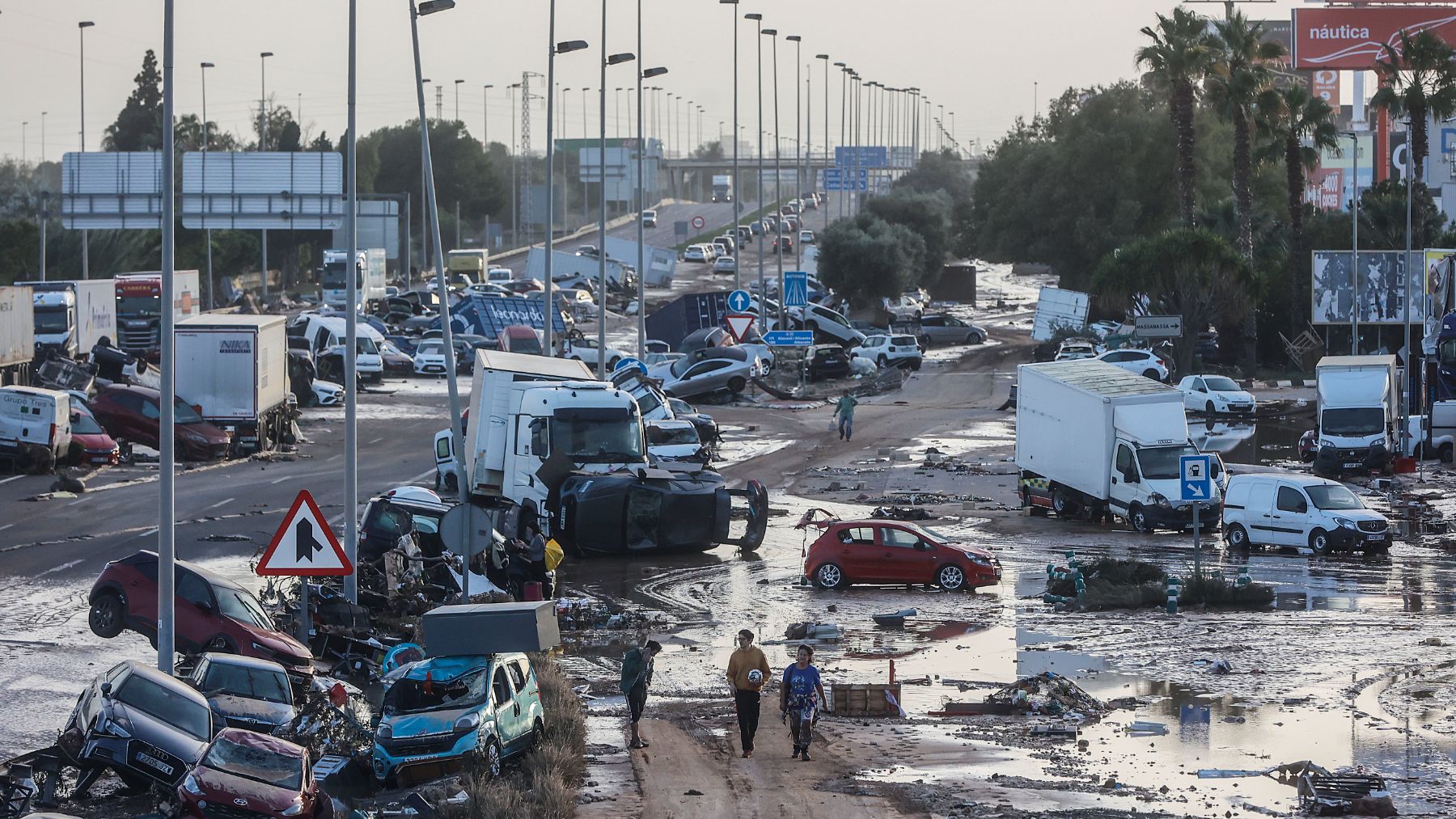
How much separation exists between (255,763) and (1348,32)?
109m

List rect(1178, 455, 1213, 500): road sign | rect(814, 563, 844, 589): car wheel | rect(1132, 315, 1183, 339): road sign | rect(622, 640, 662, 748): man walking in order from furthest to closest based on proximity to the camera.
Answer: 1. rect(1132, 315, 1183, 339): road sign
2. rect(814, 563, 844, 589): car wheel
3. rect(1178, 455, 1213, 500): road sign
4. rect(622, 640, 662, 748): man walking

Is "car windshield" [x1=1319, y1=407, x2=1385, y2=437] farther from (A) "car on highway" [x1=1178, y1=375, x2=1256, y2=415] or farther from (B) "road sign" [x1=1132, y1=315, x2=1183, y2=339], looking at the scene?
(B) "road sign" [x1=1132, y1=315, x2=1183, y2=339]

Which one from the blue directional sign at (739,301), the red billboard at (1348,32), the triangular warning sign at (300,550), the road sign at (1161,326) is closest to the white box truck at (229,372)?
the blue directional sign at (739,301)

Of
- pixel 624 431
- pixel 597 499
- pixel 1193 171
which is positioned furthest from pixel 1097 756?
pixel 1193 171

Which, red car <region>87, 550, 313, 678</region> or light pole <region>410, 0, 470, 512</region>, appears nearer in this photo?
red car <region>87, 550, 313, 678</region>

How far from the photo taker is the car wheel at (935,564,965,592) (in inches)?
1052

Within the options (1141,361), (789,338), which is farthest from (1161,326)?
(789,338)

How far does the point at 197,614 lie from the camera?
810 inches

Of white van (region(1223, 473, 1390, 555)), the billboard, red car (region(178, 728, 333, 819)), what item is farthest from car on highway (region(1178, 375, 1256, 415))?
red car (region(178, 728, 333, 819))

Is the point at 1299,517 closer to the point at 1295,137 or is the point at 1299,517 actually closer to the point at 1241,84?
the point at 1241,84

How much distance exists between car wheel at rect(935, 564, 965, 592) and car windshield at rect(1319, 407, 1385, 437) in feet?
60.1

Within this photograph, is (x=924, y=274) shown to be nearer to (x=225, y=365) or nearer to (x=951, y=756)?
(x=225, y=365)

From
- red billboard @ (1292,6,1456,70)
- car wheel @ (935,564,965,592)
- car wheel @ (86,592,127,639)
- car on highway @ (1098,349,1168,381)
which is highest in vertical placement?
red billboard @ (1292,6,1456,70)

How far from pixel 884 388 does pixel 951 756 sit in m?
43.8
